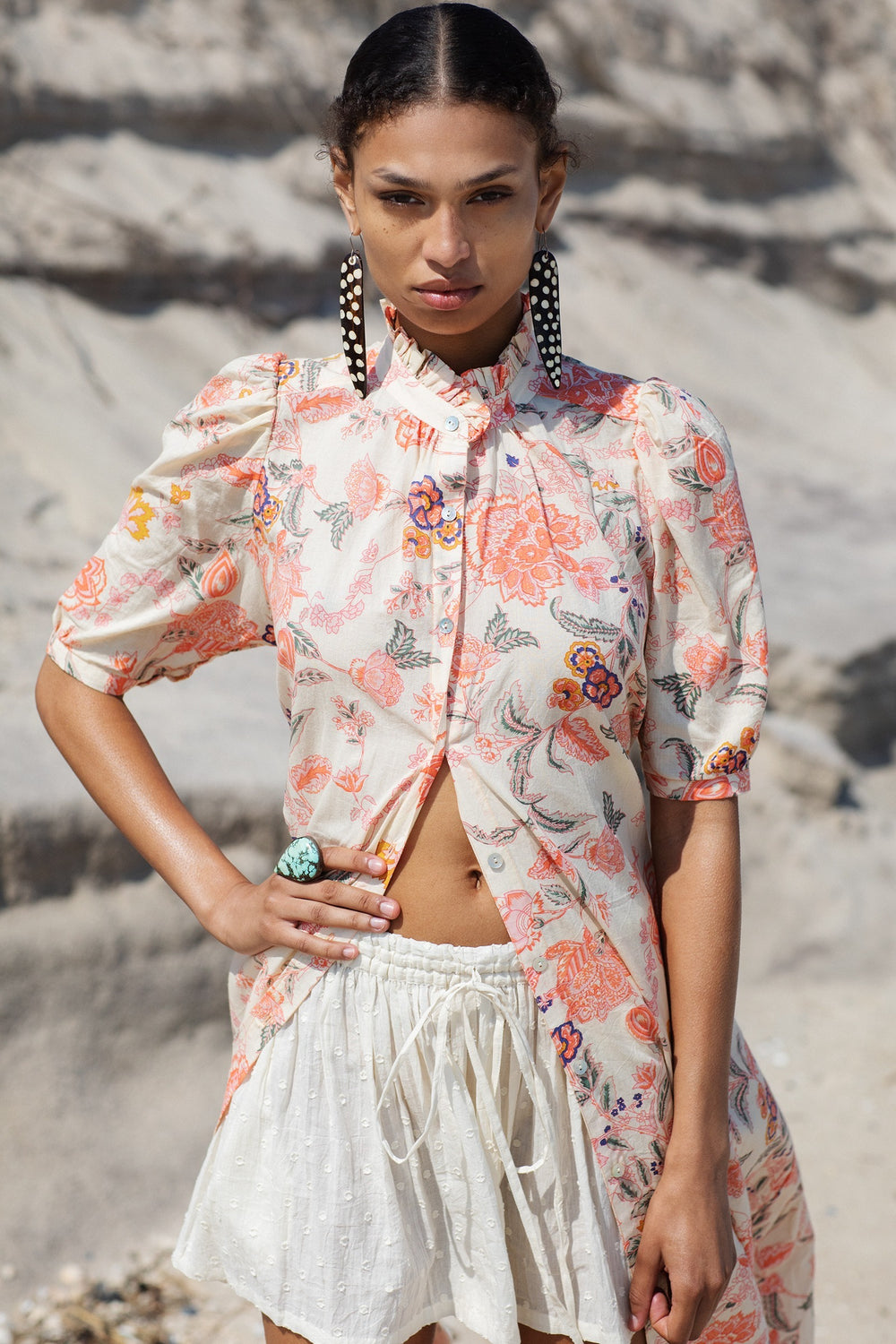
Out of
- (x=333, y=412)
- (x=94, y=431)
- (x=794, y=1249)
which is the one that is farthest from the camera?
(x=94, y=431)

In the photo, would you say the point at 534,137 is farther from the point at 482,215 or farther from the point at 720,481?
the point at 720,481

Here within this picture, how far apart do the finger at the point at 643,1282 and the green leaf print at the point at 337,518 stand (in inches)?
A: 31.8

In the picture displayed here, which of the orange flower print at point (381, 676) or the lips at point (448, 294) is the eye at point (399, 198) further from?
the orange flower print at point (381, 676)

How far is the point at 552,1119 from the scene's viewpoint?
1.36 m

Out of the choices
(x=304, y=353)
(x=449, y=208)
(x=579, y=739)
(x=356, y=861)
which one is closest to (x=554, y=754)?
(x=579, y=739)

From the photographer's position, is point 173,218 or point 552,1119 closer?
point 552,1119

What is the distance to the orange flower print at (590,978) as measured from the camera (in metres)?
1.35

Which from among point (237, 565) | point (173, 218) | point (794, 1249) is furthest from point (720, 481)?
point (173, 218)

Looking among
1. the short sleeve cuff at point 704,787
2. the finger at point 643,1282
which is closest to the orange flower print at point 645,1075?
the finger at point 643,1282

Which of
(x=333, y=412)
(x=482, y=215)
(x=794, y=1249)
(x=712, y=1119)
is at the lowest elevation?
(x=794, y=1249)

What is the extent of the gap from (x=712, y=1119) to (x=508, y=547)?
645mm

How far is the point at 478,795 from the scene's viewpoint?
1335mm

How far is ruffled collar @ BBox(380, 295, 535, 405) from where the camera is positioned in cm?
143

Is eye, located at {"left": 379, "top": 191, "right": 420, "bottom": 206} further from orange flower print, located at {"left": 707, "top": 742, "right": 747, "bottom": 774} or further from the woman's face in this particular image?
orange flower print, located at {"left": 707, "top": 742, "right": 747, "bottom": 774}
